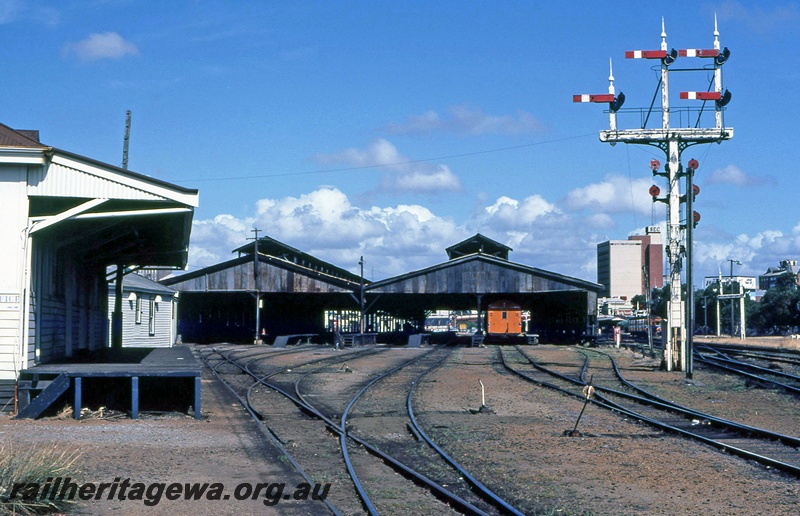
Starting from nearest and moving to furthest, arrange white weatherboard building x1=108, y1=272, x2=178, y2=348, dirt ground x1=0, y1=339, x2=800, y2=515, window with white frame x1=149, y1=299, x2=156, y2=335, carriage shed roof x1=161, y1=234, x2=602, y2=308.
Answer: dirt ground x1=0, y1=339, x2=800, y2=515 → white weatherboard building x1=108, y1=272, x2=178, y2=348 → window with white frame x1=149, y1=299, x2=156, y2=335 → carriage shed roof x1=161, y1=234, x2=602, y2=308

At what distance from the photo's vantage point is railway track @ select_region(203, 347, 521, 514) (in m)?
9.13

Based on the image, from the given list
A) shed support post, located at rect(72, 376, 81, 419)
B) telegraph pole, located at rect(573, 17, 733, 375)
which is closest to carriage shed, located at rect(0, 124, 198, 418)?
shed support post, located at rect(72, 376, 81, 419)

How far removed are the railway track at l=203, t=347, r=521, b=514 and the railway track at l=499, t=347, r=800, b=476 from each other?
3.81 m

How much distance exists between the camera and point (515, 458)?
11820mm

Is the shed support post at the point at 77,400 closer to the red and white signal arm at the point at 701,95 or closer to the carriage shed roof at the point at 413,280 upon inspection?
the red and white signal arm at the point at 701,95

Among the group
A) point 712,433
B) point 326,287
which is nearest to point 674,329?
point 712,433

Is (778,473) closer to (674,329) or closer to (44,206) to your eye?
(44,206)

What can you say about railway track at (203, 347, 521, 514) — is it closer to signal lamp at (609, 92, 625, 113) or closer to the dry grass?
the dry grass

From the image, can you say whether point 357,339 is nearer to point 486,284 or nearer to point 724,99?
point 486,284

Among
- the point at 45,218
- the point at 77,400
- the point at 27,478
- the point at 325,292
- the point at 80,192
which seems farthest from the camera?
the point at 325,292

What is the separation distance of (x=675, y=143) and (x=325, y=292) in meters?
31.3

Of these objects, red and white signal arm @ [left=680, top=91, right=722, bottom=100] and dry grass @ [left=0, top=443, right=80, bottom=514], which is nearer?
dry grass @ [left=0, top=443, right=80, bottom=514]

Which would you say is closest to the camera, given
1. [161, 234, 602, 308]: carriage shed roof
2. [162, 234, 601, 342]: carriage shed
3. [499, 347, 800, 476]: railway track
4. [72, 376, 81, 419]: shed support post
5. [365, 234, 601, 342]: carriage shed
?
[499, 347, 800, 476]: railway track

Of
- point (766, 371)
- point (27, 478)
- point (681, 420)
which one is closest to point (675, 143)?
point (766, 371)
